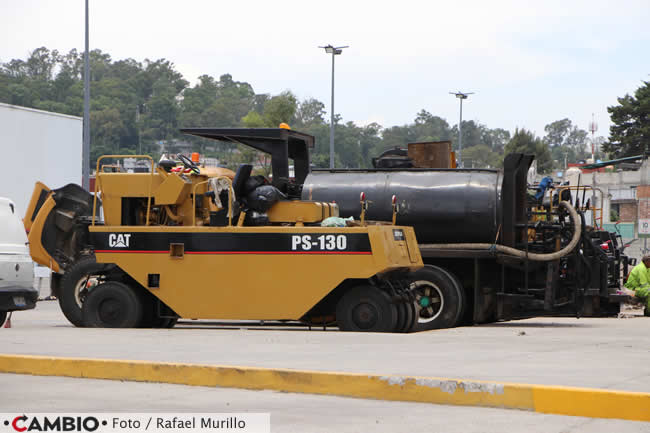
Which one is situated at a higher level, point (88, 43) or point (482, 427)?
point (88, 43)

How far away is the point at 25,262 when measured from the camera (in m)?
13.6

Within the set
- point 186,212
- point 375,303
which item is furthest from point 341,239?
point 186,212

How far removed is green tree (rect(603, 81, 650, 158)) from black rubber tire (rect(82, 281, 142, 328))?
6008 cm

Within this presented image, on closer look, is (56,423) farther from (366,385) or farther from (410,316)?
(410,316)

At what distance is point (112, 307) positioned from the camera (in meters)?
13.8

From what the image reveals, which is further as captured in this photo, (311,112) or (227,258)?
(311,112)

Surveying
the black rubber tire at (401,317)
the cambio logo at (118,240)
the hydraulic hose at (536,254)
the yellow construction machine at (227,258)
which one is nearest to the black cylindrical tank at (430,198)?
the hydraulic hose at (536,254)

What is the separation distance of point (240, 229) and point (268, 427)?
22.7 feet

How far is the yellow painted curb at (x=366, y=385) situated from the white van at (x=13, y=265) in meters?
3.94

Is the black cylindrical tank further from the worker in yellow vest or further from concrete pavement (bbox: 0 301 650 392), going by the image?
the worker in yellow vest

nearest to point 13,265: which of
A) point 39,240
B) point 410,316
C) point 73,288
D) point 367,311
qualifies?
point 73,288

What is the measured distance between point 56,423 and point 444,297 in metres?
8.96

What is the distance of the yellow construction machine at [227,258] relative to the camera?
13.1 meters

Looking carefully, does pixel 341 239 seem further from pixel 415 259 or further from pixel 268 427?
pixel 268 427
